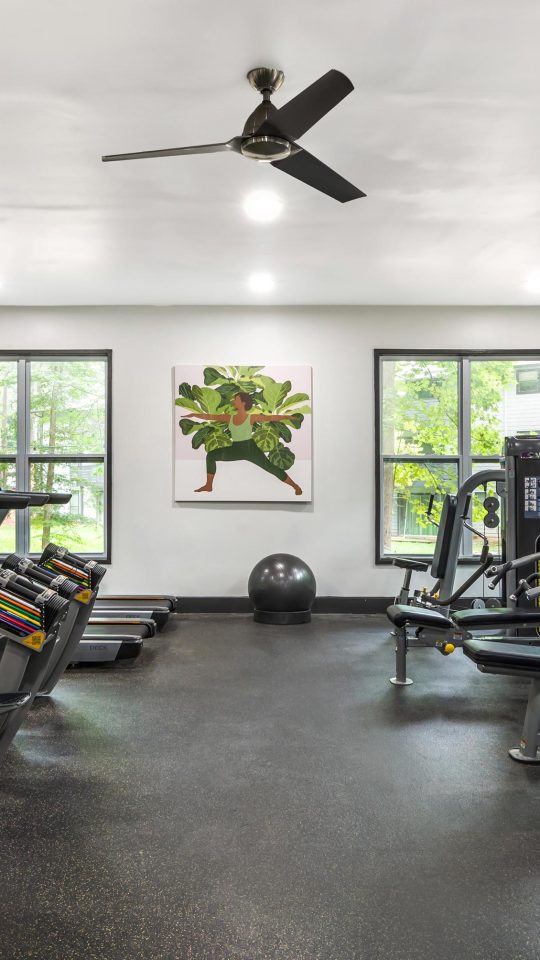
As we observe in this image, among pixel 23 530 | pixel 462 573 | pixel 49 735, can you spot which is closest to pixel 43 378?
pixel 23 530

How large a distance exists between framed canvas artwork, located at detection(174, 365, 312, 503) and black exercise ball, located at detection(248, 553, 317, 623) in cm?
69

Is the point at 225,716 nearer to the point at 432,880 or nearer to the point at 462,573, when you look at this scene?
the point at 432,880

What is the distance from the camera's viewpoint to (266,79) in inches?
93.4

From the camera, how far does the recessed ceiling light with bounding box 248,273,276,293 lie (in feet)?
16.1

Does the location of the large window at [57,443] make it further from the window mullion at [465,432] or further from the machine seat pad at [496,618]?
the machine seat pad at [496,618]

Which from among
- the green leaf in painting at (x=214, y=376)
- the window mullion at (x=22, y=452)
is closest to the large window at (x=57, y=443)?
the window mullion at (x=22, y=452)

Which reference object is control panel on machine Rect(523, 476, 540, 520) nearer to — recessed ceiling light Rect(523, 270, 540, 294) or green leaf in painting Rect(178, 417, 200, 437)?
recessed ceiling light Rect(523, 270, 540, 294)

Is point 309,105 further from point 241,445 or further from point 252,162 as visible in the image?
point 241,445

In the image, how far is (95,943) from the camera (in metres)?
1.65

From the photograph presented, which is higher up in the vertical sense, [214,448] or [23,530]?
[214,448]

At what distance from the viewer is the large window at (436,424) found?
5.88m

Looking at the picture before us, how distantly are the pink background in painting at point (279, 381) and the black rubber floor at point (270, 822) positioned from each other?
2.36 m

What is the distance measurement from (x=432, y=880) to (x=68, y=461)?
4786mm

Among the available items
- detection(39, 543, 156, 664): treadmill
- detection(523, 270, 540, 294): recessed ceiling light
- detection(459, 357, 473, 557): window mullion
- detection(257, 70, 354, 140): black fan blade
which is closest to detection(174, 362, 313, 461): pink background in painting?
detection(459, 357, 473, 557): window mullion
